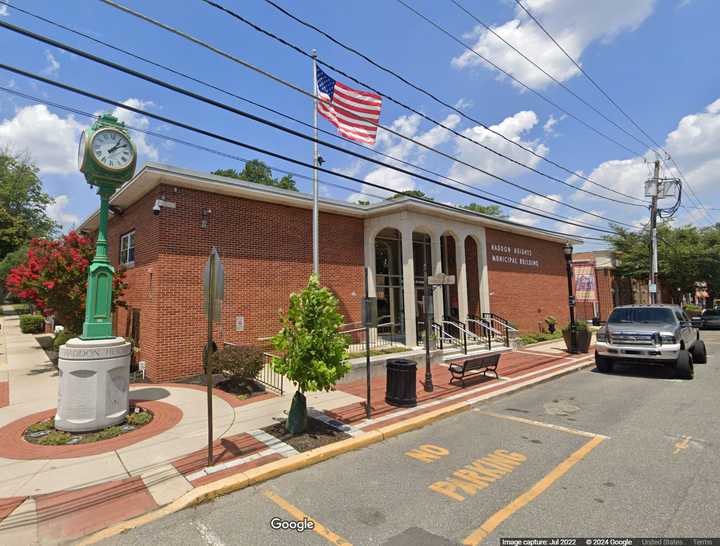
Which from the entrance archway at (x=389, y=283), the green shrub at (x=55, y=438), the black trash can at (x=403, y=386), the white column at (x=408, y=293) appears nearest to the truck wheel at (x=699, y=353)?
the white column at (x=408, y=293)

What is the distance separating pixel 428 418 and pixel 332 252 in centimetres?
894

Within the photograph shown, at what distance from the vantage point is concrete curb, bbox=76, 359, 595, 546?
13.3 feet

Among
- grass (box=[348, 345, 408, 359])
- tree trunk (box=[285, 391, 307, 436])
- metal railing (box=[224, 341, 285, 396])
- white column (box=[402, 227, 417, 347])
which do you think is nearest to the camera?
tree trunk (box=[285, 391, 307, 436])

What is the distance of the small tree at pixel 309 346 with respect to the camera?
247 inches

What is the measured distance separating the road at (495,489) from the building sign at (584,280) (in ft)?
53.9

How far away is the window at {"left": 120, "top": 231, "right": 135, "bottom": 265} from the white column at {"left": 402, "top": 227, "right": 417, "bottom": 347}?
33.4ft

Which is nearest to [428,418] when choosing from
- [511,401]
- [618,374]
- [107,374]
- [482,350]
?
[511,401]

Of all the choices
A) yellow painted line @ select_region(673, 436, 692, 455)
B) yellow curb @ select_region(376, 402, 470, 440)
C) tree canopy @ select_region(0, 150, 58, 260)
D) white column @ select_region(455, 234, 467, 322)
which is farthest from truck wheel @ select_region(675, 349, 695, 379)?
tree canopy @ select_region(0, 150, 58, 260)

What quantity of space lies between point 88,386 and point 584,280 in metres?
25.3

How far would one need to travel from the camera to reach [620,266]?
33.2m

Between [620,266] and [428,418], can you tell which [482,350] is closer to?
[428,418]

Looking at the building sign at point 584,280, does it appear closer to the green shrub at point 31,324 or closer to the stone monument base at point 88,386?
the stone monument base at point 88,386

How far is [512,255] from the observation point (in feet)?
71.1

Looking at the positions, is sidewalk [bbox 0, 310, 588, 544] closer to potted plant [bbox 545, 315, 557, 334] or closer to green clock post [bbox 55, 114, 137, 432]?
green clock post [bbox 55, 114, 137, 432]
